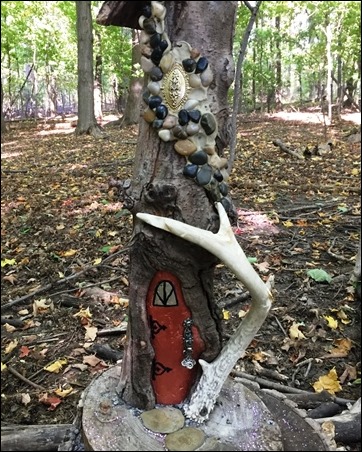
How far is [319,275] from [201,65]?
A: 2.59m

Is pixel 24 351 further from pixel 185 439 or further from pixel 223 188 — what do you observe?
pixel 223 188

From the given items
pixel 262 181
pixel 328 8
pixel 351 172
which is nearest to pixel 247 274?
pixel 262 181

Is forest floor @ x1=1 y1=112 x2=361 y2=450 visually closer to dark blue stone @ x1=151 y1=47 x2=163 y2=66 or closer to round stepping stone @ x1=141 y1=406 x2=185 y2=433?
round stepping stone @ x1=141 y1=406 x2=185 y2=433

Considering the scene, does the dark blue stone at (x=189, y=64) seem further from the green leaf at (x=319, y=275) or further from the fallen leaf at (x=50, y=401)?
the green leaf at (x=319, y=275)

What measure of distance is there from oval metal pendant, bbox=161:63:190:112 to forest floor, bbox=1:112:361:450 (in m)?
1.75

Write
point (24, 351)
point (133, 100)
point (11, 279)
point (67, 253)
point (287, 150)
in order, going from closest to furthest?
point (24, 351) → point (11, 279) → point (67, 253) → point (287, 150) → point (133, 100)

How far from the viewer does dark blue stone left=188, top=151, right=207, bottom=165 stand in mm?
1446

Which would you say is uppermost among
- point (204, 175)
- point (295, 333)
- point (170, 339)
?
point (204, 175)

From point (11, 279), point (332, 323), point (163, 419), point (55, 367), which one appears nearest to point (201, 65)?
point (163, 419)

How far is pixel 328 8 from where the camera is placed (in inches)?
357

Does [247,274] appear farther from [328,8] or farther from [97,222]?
[328,8]

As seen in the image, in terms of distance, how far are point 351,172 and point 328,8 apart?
14.0 ft

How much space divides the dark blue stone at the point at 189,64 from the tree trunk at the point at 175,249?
34mm

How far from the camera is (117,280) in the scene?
376cm
